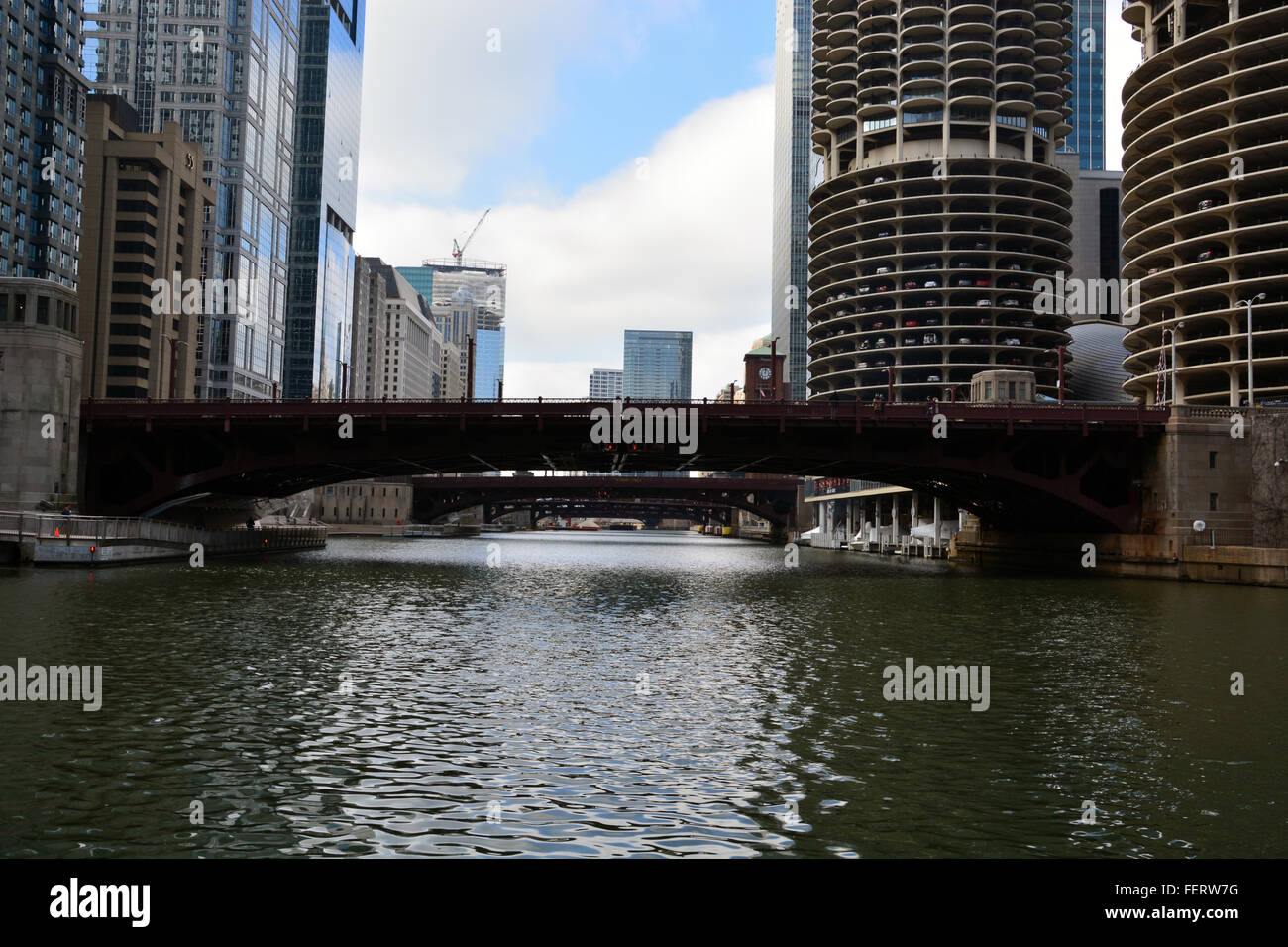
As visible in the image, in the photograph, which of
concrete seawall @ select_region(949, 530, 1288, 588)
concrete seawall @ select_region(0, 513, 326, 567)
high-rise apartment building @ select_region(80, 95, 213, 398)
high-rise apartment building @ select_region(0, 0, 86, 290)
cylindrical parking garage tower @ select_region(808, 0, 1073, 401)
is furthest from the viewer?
high-rise apartment building @ select_region(80, 95, 213, 398)

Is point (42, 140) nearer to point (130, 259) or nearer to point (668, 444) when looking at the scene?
point (130, 259)

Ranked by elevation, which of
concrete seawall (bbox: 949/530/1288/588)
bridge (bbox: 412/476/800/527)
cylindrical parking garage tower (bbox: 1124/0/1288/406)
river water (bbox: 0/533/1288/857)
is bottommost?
river water (bbox: 0/533/1288/857)

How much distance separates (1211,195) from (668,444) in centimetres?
7775

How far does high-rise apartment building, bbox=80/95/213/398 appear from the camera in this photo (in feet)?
585

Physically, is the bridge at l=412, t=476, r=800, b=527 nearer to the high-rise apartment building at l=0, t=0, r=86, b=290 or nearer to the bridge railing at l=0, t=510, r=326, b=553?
the high-rise apartment building at l=0, t=0, r=86, b=290

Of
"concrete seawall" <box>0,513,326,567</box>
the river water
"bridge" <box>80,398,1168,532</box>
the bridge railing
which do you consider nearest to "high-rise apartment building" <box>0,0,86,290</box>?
the bridge railing

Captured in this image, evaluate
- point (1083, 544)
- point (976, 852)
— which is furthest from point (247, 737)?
point (1083, 544)

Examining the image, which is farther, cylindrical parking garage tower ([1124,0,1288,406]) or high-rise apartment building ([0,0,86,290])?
high-rise apartment building ([0,0,86,290])

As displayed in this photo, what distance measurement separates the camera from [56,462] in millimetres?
73000

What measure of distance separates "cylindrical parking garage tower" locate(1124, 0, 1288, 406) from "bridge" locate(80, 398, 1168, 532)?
36380 mm

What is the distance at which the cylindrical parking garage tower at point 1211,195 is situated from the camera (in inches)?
4414

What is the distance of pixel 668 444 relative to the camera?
81812 mm

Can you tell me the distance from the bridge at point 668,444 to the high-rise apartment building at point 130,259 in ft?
333

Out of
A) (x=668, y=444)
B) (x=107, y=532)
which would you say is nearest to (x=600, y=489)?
(x=668, y=444)
